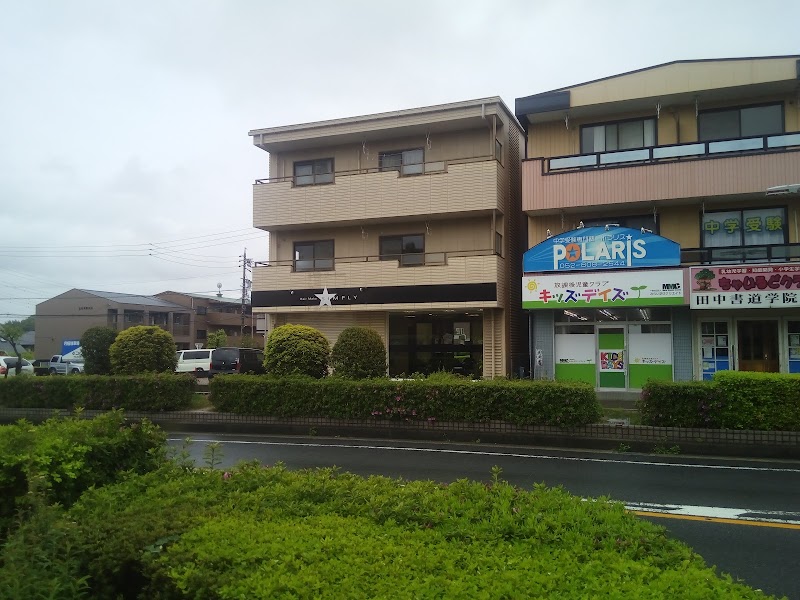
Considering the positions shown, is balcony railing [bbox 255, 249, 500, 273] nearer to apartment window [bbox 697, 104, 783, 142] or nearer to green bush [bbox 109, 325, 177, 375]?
green bush [bbox 109, 325, 177, 375]

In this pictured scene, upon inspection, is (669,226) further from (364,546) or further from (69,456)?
(69,456)

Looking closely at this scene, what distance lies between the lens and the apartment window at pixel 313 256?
75.9 feet

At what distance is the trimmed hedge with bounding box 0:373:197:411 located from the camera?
15.7 m

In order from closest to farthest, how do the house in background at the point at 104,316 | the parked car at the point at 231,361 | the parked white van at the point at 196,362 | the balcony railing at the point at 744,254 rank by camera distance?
the balcony railing at the point at 744,254 → the parked car at the point at 231,361 → the parked white van at the point at 196,362 → the house in background at the point at 104,316

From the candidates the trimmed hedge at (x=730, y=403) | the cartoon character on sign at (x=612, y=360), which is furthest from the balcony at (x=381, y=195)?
the trimmed hedge at (x=730, y=403)

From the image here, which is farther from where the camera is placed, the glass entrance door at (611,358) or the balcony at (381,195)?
the balcony at (381,195)

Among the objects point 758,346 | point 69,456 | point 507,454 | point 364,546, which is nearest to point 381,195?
point 507,454

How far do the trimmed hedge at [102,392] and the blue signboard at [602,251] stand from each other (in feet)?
35.6

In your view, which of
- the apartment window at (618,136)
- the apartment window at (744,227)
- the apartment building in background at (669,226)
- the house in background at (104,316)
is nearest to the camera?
the apartment building in background at (669,226)

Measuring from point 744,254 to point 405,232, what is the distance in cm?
1110

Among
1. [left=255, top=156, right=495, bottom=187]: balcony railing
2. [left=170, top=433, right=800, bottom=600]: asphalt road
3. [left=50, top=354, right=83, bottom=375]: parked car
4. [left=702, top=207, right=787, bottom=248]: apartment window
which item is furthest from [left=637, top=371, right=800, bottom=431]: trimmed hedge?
[left=50, top=354, right=83, bottom=375]: parked car

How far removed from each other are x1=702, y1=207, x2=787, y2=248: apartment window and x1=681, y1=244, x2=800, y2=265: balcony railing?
397 mm

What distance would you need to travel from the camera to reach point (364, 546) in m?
3.19

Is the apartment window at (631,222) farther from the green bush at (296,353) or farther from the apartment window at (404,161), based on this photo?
the green bush at (296,353)
